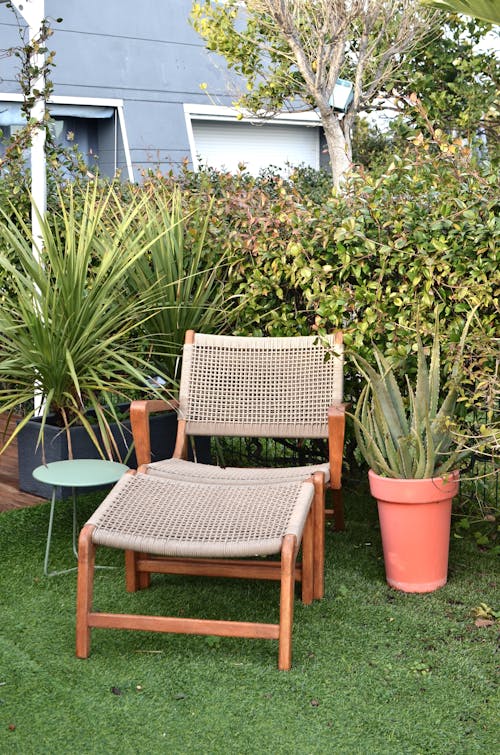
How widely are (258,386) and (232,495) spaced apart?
0.93m

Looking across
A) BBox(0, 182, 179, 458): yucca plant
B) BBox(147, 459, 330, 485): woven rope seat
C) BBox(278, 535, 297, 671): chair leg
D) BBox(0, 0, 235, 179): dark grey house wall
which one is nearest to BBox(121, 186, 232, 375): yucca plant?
BBox(0, 182, 179, 458): yucca plant

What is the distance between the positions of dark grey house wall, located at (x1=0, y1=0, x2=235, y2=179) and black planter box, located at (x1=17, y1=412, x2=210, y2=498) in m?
6.37

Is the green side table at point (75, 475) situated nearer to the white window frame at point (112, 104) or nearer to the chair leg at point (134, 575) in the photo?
the chair leg at point (134, 575)

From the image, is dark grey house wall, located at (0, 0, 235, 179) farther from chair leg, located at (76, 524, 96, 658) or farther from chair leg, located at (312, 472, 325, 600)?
chair leg, located at (76, 524, 96, 658)

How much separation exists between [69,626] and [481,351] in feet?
5.95

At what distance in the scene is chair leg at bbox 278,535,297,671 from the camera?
271 cm

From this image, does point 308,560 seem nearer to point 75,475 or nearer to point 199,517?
point 199,517

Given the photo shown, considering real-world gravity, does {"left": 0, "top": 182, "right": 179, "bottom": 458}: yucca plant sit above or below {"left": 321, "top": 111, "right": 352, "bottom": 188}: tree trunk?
below

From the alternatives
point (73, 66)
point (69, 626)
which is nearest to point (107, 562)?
point (69, 626)

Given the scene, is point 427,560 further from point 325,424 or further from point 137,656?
point 137,656

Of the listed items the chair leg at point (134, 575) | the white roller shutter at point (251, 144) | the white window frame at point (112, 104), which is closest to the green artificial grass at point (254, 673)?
the chair leg at point (134, 575)

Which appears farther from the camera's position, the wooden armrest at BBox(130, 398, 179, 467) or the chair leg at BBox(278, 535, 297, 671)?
the wooden armrest at BBox(130, 398, 179, 467)

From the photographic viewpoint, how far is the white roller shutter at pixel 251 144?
12562 mm

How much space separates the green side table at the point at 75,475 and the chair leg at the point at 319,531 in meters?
0.76
